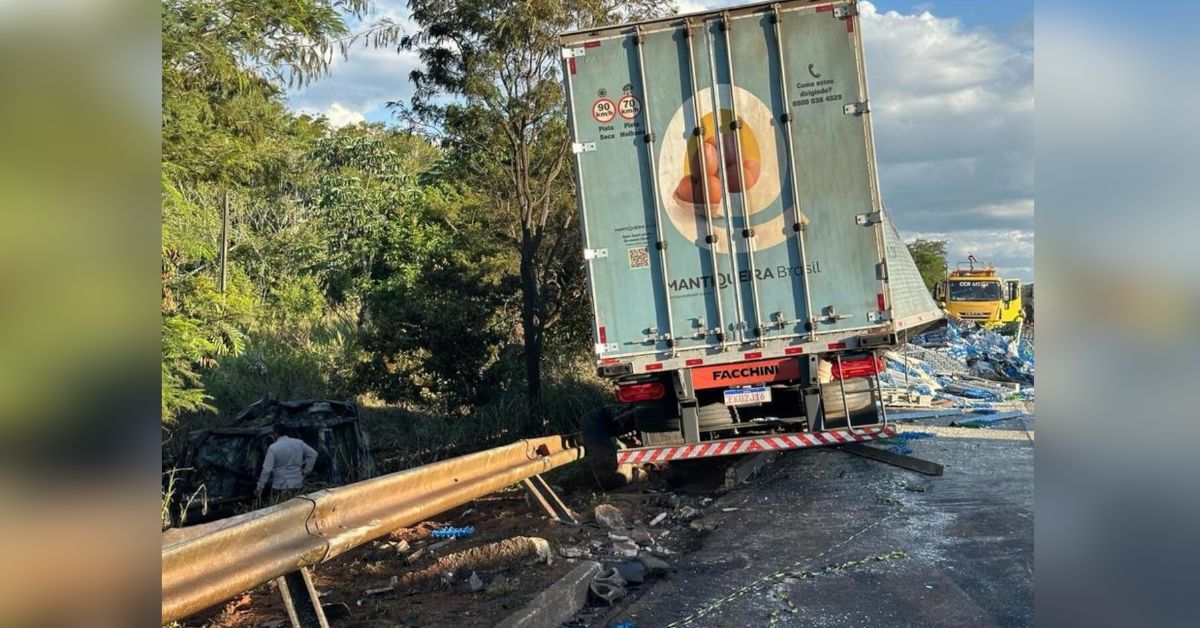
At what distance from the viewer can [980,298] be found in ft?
106

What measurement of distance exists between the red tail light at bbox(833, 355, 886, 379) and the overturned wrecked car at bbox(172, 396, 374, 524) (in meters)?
5.90

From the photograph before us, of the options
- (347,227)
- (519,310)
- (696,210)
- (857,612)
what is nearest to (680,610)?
(857,612)

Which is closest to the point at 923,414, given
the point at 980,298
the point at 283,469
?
the point at 283,469

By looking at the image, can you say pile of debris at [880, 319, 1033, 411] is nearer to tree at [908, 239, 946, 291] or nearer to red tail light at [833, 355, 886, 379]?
red tail light at [833, 355, 886, 379]

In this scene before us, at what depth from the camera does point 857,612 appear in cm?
503

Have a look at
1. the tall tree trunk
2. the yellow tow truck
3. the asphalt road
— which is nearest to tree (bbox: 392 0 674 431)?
the tall tree trunk

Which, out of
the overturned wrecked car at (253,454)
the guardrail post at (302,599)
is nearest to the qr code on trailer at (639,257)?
the overturned wrecked car at (253,454)

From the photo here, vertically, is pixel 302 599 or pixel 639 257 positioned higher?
pixel 639 257

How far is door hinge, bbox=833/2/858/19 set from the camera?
822 centimetres

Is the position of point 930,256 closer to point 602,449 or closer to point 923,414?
point 923,414

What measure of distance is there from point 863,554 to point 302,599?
13.0 feet

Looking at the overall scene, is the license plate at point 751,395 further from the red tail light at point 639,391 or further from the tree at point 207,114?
the tree at point 207,114

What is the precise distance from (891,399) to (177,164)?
48.3 feet

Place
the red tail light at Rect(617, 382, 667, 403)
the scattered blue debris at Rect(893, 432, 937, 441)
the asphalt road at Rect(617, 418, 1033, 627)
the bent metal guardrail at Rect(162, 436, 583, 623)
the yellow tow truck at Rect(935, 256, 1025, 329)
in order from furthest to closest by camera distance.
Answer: the yellow tow truck at Rect(935, 256, 1025, 329)
the scattered blue debris at Rect(893, 432, 937, 441)
the red tail light at Rect(617, 382, 667, 403)
the asphalt road at Rect(617, 418, 1033, 627)
the bent metal guardrail at Rect(162, 436, 583, 623)
